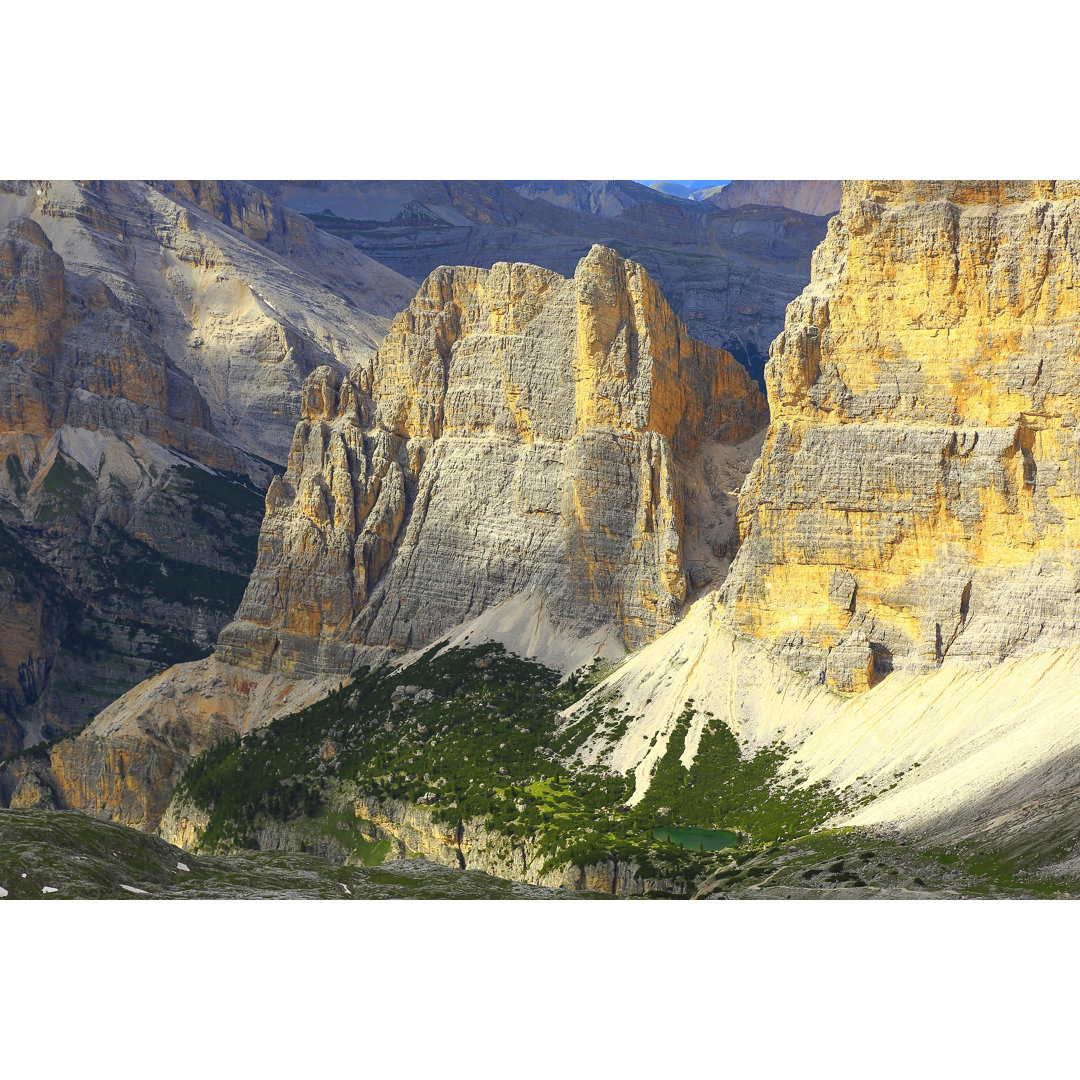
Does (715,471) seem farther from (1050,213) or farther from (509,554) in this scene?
(1050,213)

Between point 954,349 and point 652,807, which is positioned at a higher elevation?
point 954,349

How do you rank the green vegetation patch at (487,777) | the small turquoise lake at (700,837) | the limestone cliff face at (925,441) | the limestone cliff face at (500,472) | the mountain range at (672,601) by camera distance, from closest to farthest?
the small turquoise lake at (700,837) < the mountain range at (672,601) < the green vegetation patch at (487,777) < the limestone cliff face at (925,441) < the limestone cliff face at (500,472)

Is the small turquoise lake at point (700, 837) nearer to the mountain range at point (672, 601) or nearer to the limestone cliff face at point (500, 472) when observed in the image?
the mountain range at point (672, 601)

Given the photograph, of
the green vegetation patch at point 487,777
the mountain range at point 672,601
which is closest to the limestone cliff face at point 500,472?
the mountain range at point 672,601

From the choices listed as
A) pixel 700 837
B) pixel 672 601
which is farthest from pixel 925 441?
pixel 700 837

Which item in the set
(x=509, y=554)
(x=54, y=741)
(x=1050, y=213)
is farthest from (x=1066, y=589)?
(x=54, y=741)
